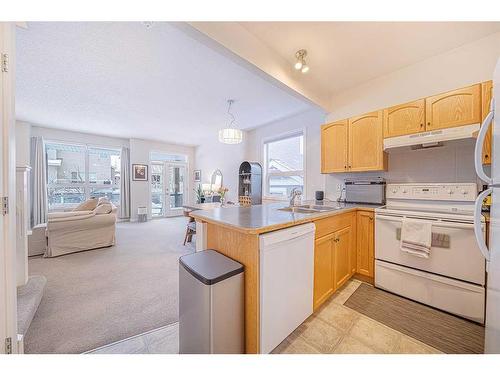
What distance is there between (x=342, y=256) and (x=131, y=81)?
3534 millimetres

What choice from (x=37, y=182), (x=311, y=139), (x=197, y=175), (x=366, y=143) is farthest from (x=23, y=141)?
(x=366, y=143)

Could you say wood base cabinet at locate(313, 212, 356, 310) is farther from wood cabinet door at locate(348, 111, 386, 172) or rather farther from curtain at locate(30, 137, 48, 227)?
curtain at locate(30, 137, 48, 227)

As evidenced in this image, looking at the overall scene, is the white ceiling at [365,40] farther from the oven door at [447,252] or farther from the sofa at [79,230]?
the sofa at [79,230]

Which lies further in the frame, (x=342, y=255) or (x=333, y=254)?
(x=342, y=255)

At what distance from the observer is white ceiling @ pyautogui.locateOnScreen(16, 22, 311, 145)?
1.92 metres

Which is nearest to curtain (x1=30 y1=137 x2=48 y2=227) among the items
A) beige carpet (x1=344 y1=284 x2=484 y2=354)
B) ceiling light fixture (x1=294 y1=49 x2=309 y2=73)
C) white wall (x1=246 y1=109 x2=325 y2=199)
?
white wall (x1=246 y1=109 x2=325 y2=199)

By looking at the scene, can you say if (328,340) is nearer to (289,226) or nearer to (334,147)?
(289,226)

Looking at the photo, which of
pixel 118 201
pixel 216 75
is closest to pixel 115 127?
pixel 118 201

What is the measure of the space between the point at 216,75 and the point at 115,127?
3.86 m

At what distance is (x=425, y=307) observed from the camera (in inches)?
69.5

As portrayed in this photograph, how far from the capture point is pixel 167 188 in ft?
22.5

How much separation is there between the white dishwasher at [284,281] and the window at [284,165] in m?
2.51

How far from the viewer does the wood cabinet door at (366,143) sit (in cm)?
236
